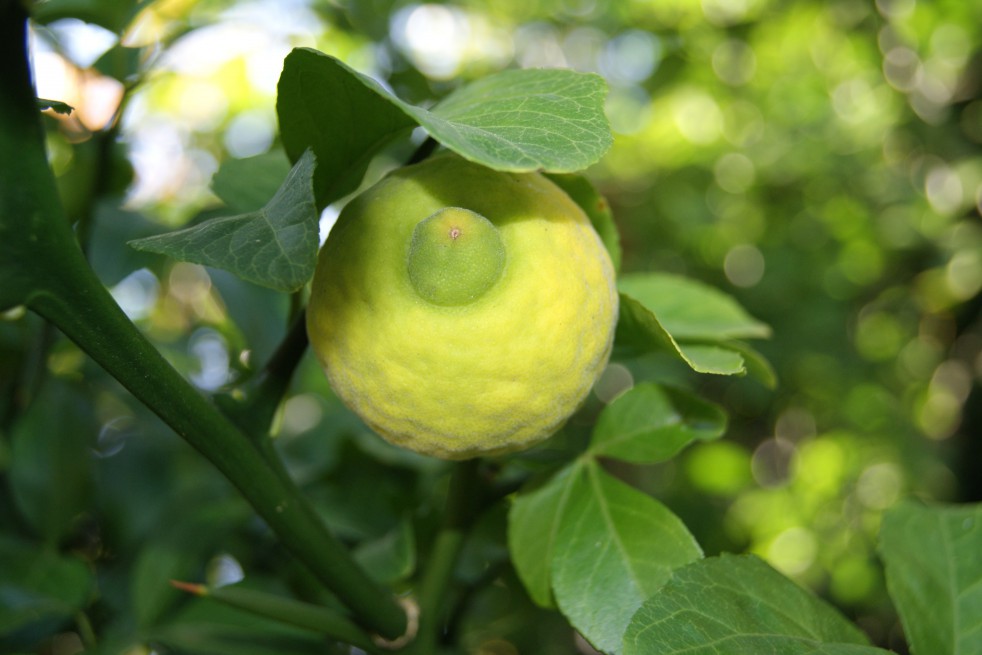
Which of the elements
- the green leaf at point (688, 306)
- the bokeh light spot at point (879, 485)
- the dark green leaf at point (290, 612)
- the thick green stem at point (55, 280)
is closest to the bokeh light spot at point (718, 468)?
the bokeh light spot at point (879, 485)

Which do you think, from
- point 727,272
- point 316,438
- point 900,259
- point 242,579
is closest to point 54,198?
point 242,579

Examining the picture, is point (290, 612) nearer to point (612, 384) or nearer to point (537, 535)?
point (537, 535)

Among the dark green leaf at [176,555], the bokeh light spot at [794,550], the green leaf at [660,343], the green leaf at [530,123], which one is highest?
the green leaf at [530,123]

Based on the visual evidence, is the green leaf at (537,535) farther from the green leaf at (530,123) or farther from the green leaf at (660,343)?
the green leaf at (530,123)

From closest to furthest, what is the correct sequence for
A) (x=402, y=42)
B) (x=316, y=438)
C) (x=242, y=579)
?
(x=242, y=579)
(x=316, y=438)
(x=402, y=42)

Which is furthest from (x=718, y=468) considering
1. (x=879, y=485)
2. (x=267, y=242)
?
(x=267, y=242)

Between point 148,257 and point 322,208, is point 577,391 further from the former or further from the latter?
point 148,257
